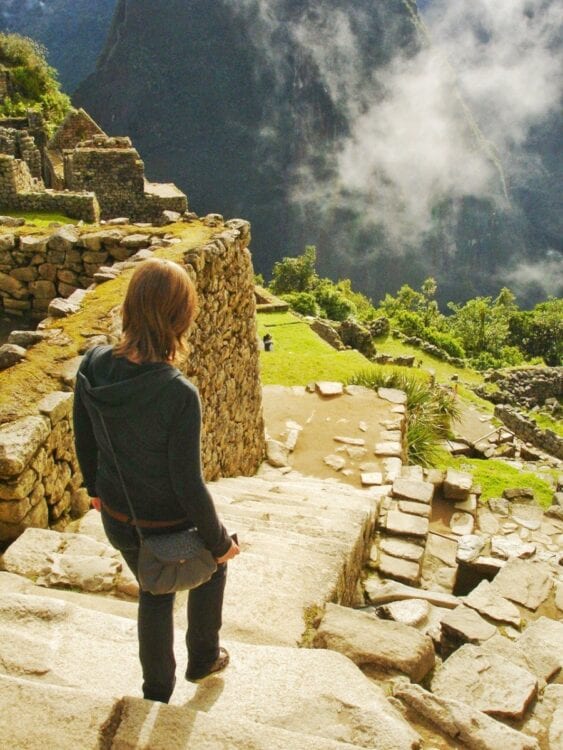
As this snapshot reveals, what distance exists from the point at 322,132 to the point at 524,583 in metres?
93.5

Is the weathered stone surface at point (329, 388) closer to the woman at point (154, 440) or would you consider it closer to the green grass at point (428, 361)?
the woman at point (154, 440)

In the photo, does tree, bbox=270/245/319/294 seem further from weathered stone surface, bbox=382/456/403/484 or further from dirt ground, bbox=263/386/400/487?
weathered stone surface, bbox=382/456/403/484

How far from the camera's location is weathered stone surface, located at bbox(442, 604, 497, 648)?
4.40 metres

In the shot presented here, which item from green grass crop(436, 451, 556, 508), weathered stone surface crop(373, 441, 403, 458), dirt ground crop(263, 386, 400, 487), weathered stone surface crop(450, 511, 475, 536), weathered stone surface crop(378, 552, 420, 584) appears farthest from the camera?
green grass crop(436, 451, 556, 508)

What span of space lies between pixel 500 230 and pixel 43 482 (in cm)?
11193

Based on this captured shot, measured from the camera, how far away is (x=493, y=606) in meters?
5.32

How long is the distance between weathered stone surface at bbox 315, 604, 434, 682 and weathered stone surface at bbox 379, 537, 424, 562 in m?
2.92

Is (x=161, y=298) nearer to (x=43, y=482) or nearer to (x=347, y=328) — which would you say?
(x=43, y=482)

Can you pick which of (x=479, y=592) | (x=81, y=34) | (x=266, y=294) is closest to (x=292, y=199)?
(x=81, y=34)

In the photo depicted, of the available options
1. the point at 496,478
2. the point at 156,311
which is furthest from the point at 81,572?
the point at 496,478

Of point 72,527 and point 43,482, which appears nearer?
point 43,482

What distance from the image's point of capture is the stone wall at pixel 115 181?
1605 cm

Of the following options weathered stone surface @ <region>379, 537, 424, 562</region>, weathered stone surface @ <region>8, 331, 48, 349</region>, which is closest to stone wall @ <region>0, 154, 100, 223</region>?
weathered stone surface @ <region>8, 331, 48, 349</region>

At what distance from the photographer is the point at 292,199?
85688 mm
